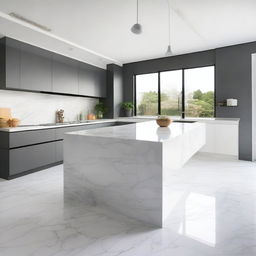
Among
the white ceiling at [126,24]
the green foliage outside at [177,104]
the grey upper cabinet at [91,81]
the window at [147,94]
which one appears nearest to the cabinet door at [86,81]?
the grey upper cabinet at [91,81]

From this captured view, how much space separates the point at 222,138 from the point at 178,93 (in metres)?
1.63

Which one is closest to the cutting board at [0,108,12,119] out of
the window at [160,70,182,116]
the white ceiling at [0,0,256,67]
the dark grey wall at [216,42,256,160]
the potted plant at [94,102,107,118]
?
the white ceiling at [0,0,256,67]

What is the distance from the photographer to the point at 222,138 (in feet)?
14.6

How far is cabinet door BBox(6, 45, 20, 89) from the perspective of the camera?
3.45 m

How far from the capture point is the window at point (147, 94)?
577 centimetres

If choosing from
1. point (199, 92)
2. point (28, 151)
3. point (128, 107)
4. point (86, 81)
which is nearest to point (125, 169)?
point (28, 151)

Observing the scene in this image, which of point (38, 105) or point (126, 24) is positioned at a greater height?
point (126, 24)

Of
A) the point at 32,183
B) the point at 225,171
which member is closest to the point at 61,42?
the point at 32,183

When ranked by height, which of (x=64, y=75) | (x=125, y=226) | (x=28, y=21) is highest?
(x=28, y=21)

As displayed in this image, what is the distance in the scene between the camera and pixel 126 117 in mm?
5949

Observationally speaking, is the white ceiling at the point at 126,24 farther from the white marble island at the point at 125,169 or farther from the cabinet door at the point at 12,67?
the white marble island at the point at 125,169

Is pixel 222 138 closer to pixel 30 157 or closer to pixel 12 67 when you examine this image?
pixel 30 157

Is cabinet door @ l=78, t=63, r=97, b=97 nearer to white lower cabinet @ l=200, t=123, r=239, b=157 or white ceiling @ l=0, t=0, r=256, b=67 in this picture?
white ceiling @ l=0, t=0, r=256, b=67

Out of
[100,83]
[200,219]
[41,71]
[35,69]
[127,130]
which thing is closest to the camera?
[200,219]
